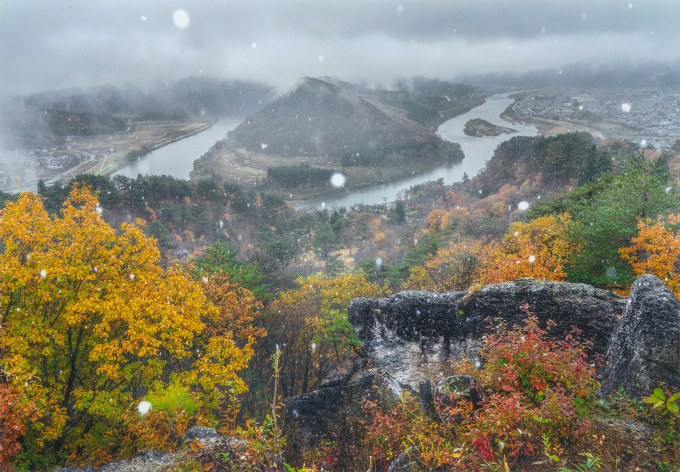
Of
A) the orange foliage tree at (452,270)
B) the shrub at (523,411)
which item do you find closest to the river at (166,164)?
the orange foliage tree at (452,270)

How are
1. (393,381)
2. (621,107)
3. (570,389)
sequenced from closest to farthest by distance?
(570,389), (393,381), (621,107)

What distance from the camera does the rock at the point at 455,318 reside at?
1173 cm

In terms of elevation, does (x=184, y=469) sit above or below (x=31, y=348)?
below

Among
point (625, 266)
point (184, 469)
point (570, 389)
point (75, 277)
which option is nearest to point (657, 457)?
point (570, 389)

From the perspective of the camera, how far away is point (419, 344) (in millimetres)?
14992

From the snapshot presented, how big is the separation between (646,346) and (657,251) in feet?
42.7

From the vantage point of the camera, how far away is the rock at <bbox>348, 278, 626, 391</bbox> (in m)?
11.7

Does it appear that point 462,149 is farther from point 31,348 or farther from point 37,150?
point 37,150

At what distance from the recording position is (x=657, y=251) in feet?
52.3

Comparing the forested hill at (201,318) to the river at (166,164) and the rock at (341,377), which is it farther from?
the river at (166,164)

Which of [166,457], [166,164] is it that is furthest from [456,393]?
[166,164]

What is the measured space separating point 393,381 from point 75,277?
39.4 feet

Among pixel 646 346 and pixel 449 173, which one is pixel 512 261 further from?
pixel 449 173

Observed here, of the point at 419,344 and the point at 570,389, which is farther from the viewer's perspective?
the point at 419,344
